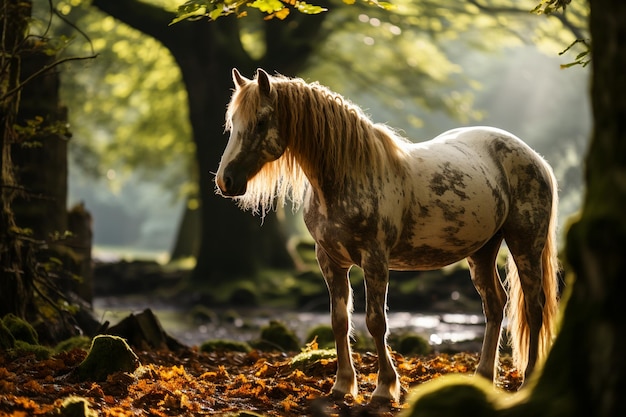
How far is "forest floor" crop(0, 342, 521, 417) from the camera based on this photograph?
548 cm

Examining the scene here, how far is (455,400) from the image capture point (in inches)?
138

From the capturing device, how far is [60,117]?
473 inches

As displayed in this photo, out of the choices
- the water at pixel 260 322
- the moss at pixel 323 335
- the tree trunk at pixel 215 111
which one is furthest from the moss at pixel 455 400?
the tree trunk at pixel 215 111

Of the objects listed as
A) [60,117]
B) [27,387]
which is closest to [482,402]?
[27,387]

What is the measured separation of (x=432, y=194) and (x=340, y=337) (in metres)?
1.39

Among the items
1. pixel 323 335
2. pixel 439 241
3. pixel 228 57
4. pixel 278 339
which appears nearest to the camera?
pixel 439 241

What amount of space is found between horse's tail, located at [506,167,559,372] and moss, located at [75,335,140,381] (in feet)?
11.1

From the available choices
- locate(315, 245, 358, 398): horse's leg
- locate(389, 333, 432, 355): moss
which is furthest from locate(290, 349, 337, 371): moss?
locate(389, 333, 432, 355): moss

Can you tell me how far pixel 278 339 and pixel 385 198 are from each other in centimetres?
552

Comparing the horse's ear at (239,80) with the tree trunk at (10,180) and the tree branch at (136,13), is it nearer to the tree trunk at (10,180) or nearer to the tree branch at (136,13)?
the tree trunk at (10,180)

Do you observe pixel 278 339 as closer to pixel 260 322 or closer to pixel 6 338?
pixel 6 338

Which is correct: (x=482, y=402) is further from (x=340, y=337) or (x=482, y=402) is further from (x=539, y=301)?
(x=539, y=301)

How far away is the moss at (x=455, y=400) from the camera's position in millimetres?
3465

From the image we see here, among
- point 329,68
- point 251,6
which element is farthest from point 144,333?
point 329,68
